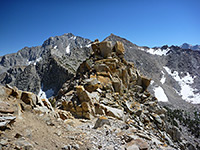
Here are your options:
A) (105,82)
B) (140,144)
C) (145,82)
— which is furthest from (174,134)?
(140,144)

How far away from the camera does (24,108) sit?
9.05 metres

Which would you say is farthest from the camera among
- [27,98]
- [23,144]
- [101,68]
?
[101,68]

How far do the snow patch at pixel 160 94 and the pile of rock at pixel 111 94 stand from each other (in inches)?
4315

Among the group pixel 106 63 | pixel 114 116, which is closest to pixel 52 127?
pixel 114 116

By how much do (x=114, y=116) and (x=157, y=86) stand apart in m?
144

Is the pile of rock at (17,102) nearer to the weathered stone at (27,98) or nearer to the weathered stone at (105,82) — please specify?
the weathered stone at (27,98)

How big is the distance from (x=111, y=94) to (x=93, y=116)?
5519 mm

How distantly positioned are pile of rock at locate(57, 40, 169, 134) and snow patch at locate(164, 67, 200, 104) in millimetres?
148037

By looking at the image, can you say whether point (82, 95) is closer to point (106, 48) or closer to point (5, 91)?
point (5, 91)

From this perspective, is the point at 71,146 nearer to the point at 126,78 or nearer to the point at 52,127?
the point at 52,127

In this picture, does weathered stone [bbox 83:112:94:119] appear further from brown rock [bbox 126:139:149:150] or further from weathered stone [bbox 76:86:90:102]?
brown rock [bbox 126:139:149:150]

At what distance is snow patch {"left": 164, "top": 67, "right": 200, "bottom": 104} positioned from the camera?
476ft

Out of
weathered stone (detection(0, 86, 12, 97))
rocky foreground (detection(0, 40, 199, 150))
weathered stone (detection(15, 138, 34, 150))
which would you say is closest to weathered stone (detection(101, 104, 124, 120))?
rocky foreground (detection(0, 40, 199, 150))

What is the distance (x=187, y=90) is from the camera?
→ 165250 mm
